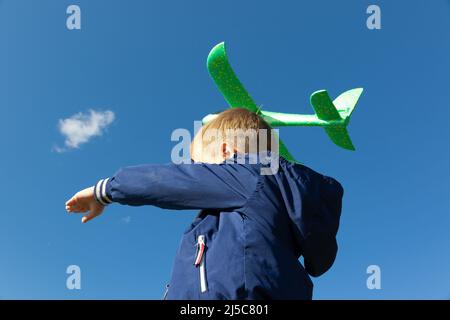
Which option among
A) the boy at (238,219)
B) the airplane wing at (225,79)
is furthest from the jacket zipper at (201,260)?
the airplane wing at (225,79)

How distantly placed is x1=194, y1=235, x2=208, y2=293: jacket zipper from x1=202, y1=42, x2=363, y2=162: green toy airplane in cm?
917

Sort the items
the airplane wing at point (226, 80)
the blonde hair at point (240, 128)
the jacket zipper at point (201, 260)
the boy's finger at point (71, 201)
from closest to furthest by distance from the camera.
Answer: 1. the jacket zipper at point (201, 260)
2. the boy's finger at point (71, 201)
3. the blonde hair at point (240, 128)
4. the airplane wing at point (226, 80)

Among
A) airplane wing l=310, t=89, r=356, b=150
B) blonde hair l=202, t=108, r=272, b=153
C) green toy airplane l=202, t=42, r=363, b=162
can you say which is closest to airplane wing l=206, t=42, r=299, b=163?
green toy airplane l=202, t=42, r=363, b=162

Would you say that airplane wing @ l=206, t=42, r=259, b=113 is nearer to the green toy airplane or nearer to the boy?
the green toy airplane

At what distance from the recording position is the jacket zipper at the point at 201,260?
1.56 metres

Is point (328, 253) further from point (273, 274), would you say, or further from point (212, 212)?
point (212, 212)

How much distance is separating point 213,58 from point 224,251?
1072 centimetres

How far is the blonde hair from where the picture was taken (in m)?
2.03

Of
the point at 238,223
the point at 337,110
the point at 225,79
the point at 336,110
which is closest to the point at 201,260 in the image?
the point at 238,223

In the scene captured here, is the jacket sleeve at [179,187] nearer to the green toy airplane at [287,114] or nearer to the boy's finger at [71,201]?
the boy's finger at [71,201]

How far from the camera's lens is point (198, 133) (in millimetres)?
2221

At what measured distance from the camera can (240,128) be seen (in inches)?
81.7
